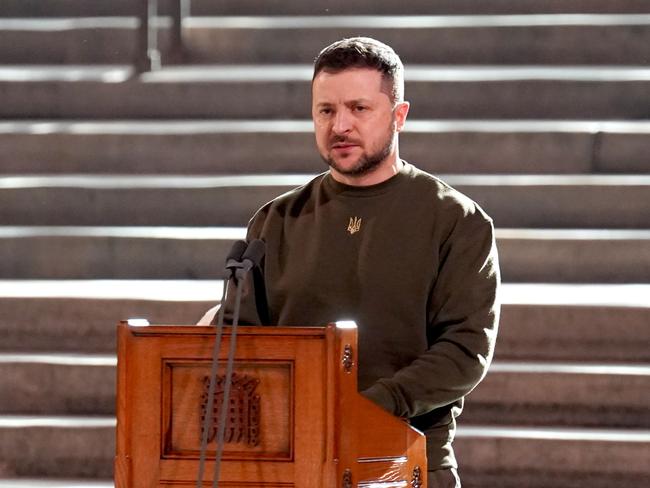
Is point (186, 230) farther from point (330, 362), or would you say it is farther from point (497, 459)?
point (330, 362)

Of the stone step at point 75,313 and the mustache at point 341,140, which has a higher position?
the mustache at point 341,140

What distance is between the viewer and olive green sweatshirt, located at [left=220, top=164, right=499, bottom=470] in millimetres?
2299

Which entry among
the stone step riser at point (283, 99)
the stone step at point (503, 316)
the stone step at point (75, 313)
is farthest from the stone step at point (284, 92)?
the stone step at point (75, 313)

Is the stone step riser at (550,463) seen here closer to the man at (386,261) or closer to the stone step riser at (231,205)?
the stone step riser at (231,205)

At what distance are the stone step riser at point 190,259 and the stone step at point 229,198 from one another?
0.71 ft

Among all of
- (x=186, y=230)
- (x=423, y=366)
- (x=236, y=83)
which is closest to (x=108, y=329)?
(x=186, y=230)

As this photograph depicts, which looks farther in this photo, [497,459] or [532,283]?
[532,283]

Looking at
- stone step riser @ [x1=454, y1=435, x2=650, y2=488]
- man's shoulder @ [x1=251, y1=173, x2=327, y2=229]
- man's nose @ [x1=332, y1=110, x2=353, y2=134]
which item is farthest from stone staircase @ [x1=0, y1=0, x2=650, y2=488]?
man's nose @ [x1=332, y1=110, x2=353, y2=134]

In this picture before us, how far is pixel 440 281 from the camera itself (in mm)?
2352

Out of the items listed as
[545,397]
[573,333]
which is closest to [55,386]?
[545,397]

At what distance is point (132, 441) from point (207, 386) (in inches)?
5.8

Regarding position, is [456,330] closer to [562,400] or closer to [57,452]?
[562,400]

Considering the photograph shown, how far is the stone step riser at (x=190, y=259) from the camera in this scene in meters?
4.77

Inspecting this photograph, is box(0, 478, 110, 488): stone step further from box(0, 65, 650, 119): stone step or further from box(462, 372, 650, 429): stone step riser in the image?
box(0, 65, 650, 119): stone step
